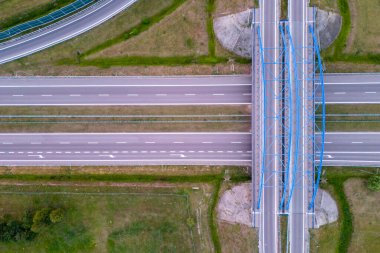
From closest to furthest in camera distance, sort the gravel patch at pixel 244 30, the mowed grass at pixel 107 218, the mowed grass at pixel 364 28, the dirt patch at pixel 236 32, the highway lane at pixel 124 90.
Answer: the gravel patch at pixel 244 30 → the dirt patch at pixel 236 32 → the mowed grass at pixel 364 28 → the highway lane at pixel 124 90 → the mowed grass at pixel 107 218

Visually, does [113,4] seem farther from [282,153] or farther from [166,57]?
[282,153]

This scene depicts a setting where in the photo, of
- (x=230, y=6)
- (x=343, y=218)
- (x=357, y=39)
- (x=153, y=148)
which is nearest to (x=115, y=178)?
(x=153, y=148)

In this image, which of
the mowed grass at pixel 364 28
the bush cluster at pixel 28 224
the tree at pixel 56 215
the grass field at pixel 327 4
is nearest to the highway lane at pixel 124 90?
the grass field at pixel 327 4

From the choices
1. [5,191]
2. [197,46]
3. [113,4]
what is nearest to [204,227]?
[197,46]

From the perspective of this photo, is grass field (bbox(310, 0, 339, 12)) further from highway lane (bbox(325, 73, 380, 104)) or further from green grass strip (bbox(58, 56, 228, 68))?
green grass strip (bbox(58, 56, 228, 68))

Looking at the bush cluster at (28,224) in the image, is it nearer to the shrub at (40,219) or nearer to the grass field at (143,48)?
the shrub at (40,219)
